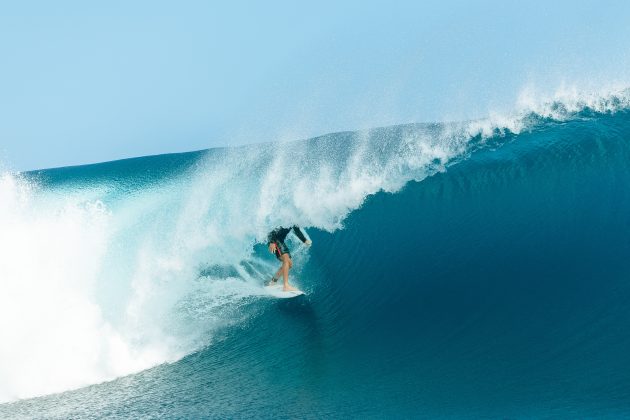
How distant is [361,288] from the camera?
7926mm

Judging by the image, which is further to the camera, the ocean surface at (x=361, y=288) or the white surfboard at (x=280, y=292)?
the white surfboard at (x=280, y=292)

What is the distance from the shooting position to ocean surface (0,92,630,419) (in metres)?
5.52

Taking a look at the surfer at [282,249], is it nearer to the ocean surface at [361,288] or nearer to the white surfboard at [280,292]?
the white surfboard at [280,292]

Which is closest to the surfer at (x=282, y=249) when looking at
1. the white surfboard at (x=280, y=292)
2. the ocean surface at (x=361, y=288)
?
the white surfboard at (x=280, y=292)

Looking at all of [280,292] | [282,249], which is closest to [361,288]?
[280,292]

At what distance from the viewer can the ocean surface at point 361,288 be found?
5523 millimetres

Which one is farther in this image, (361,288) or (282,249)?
(282,249)

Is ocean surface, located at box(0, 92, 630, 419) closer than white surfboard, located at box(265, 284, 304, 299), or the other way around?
ocean surface, located at box(0, 92, 630, 419)

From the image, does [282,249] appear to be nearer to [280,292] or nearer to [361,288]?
[280,292]

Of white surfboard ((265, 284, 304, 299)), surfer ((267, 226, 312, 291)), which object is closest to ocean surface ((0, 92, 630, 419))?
white surfboard ((265, 284, 304, 299))

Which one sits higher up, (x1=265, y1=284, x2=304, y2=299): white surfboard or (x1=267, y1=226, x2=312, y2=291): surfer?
(x1=267, y1=226, x2=312, y2=291): surfer

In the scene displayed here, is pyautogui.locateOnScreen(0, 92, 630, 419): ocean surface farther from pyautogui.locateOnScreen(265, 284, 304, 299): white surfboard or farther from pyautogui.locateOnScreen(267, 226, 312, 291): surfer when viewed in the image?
pyautogui.locateOnScreen(267, 226, 312, 291): surfer

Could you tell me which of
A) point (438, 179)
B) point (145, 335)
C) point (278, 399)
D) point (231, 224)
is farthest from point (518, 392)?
point (231, 224)

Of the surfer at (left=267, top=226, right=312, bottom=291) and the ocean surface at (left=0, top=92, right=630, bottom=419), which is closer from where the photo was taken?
the ocean surface at (left=0, top=92, right=630, bottom=419)
